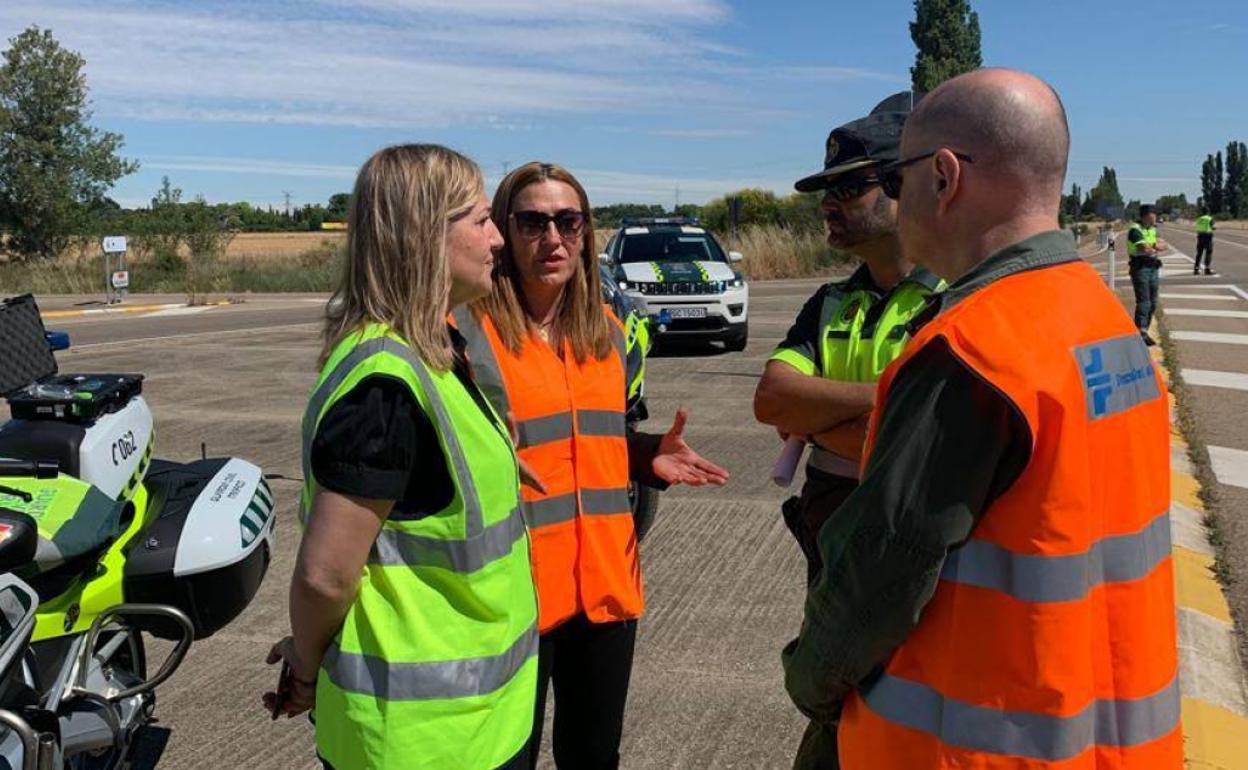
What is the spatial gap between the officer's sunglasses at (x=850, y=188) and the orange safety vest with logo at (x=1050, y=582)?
3.39ft

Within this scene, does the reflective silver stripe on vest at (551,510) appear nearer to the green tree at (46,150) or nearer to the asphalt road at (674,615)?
the asphalt road at (674,615)

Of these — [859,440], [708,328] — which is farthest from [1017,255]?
[708,328]

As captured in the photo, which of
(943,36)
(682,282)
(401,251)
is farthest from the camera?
(943,36)

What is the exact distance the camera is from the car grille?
42.4 feet

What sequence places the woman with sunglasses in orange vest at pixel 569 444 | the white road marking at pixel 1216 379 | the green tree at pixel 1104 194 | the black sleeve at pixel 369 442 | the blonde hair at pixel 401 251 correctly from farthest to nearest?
the green tree at pixel 1104 194
the white road marking at pixel 1216 379
the woman with sunglasses in orange vest at pixel 569 444
the blonde hair at pixel 401 251
the black sleeve at pixel 369 442

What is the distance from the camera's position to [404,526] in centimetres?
181

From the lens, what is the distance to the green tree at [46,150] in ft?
114

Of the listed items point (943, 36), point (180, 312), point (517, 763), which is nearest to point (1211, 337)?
point (517, 763)

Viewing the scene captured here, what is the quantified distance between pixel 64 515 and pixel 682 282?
1073 cm

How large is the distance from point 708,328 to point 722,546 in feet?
24.9

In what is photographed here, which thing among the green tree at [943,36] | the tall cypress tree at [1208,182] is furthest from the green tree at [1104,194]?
the green tree at [943,36]

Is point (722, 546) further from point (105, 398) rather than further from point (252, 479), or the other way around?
point (105, 398)

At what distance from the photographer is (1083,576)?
1.44 metres

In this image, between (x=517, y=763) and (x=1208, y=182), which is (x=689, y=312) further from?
(x=1208, y=182)
